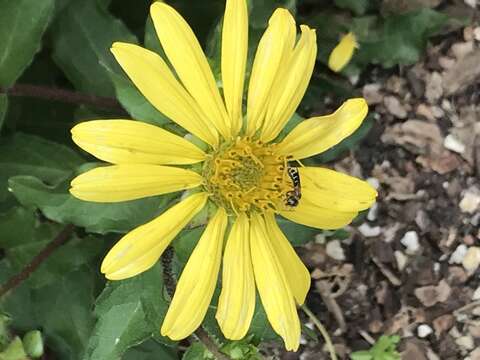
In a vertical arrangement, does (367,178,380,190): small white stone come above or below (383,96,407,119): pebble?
below

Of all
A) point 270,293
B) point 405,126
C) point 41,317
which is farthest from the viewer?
point 405,126

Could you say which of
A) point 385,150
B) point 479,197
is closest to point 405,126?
point 385,150

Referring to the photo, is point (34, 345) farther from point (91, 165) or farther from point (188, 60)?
point (188, 60)

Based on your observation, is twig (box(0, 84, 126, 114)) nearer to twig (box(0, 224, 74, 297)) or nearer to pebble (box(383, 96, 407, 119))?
twig (box(0, 224, 74, 297))

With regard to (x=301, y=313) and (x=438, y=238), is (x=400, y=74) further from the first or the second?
(x=301, y=313)

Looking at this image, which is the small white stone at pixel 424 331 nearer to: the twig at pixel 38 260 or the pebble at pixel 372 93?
the pebble at pixel 372 93

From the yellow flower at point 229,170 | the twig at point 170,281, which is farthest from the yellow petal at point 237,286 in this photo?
the twig at point 170,281

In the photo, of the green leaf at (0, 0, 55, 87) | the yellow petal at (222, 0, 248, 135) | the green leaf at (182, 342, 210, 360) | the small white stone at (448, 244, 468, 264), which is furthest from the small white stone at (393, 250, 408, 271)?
the green leaf at (0, 0, 55, 87)
